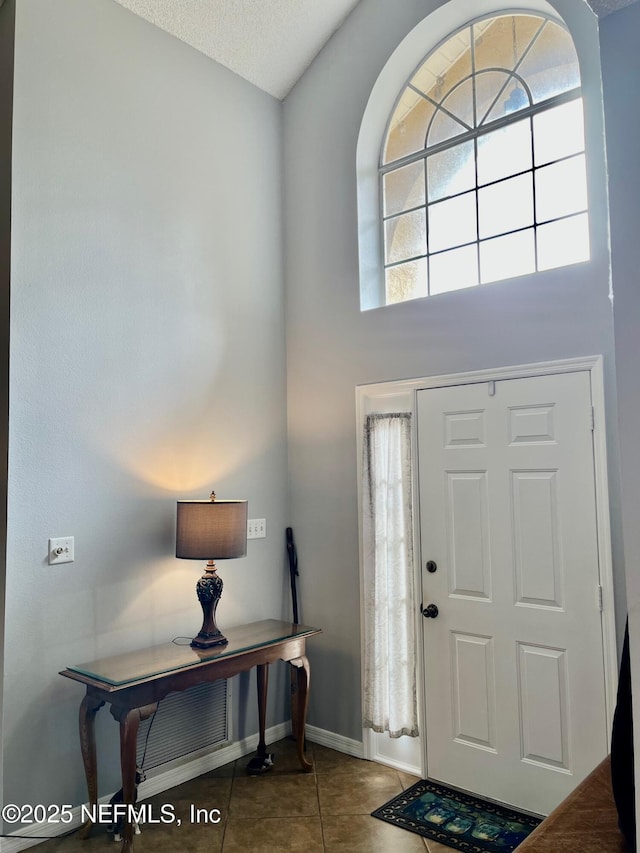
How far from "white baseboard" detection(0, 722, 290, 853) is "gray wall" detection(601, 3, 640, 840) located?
251 cm

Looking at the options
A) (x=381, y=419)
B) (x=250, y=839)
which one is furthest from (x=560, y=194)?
(x=250, y=839)

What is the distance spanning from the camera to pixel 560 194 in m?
2.83

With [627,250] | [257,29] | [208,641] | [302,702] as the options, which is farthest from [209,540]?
[257,29]

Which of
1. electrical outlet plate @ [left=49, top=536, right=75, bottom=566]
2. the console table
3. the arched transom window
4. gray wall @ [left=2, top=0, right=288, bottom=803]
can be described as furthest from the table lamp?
the arched transom window

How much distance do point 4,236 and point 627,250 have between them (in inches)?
101

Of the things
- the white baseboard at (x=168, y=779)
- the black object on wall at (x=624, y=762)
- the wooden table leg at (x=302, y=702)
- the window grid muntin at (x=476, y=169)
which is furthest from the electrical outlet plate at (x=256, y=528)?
the black object on wall at (x=624, y=762)

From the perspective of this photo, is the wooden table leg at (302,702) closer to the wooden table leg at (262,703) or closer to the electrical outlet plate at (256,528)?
the wooden table leg at (262,703)

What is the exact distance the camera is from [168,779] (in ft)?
9.77

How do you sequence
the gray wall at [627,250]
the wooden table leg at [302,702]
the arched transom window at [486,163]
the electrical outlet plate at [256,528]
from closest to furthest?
the gray wall at [627,250] < the arched transom window at [486,163] < the wooden table leg at [302,702] < the electrical outlet plate at [256,528]

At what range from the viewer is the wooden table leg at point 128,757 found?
236 cm

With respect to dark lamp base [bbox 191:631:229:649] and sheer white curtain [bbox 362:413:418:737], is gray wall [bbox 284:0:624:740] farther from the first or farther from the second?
dark lamp base [bbox 191:631:229:649]

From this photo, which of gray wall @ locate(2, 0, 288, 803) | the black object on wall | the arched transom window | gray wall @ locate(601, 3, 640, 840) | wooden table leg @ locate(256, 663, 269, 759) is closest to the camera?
gray wall @ locate(601, 3, 640, 840)

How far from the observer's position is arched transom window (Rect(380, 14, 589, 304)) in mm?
2846

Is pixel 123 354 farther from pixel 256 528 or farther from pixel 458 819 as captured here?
pixel 458 819
